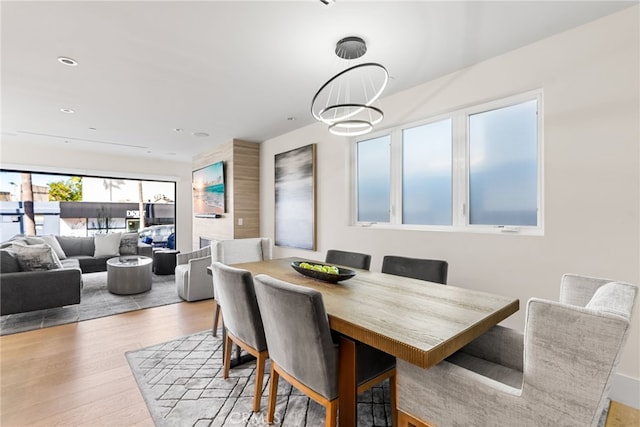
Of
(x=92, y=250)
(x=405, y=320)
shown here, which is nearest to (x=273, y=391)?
(x=405, y=320)

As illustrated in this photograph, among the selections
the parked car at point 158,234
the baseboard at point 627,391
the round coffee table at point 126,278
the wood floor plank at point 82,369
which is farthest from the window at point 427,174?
the parked car at point 158,234

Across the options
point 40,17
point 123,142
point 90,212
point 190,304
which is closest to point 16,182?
point 90,212

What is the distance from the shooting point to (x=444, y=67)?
262 centimetres

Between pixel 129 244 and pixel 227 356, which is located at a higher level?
pixel 129 244

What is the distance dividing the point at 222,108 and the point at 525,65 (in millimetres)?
3136

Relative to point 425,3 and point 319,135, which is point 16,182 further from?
point 425,3

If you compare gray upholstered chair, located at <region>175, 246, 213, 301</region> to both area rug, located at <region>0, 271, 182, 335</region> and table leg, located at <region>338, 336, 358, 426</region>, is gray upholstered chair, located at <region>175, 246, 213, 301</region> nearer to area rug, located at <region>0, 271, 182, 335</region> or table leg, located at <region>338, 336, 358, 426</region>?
area rug, located at <region>0, 271, 182, 335</region>

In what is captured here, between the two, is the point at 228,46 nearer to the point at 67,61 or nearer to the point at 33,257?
the point at 67,61

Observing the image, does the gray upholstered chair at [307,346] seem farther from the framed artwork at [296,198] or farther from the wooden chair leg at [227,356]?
the framed artwork at [296,198]

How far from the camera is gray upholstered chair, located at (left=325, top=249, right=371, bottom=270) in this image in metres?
2.71

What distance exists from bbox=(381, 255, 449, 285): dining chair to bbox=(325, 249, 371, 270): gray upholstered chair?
21cm

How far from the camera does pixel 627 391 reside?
1927 millimetres

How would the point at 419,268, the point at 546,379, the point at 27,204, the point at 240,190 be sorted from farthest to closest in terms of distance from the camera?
the point at 27,204
the point at 240,190
the point at 419,268
the point at 546,379

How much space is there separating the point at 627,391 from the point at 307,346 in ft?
7.30
